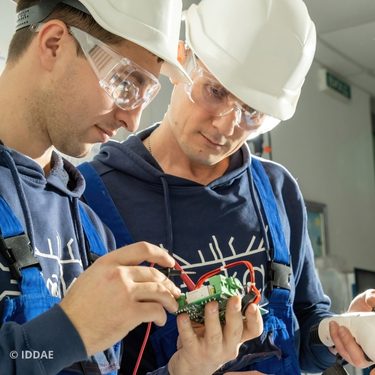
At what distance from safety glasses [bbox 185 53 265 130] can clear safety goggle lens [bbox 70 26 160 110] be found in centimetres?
43

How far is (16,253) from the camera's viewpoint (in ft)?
3.93

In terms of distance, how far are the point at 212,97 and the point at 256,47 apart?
19 centimetres

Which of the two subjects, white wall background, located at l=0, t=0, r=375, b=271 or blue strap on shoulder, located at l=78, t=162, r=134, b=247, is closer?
blue strap on shoulder, located at l=78, t=162, r=134, b=247

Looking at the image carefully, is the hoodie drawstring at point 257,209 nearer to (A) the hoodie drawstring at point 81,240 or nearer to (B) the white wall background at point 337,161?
Answer: (A) the hoodie drawstring at point 81,240

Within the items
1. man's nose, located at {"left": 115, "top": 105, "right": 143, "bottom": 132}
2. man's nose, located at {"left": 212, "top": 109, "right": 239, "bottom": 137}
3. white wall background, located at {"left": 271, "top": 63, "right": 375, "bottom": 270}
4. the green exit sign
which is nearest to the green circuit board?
man's nose, located at {"left": 115, "top": 105, "right": 143, "bottom": 132}

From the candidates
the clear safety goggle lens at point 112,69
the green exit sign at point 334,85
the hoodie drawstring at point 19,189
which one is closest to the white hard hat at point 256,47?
the clear safety goggle lens at point 112,69

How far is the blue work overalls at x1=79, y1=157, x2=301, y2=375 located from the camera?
1731mm

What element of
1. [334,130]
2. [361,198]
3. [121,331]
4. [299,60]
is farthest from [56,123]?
[361,198]

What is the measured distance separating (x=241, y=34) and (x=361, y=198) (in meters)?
4.70

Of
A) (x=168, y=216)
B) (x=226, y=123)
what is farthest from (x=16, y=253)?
(x=226, y=123)

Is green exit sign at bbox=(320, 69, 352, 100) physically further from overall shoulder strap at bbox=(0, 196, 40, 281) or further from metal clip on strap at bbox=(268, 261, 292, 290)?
overall shoulder strap at bbox=(0, 196, 40, 281)

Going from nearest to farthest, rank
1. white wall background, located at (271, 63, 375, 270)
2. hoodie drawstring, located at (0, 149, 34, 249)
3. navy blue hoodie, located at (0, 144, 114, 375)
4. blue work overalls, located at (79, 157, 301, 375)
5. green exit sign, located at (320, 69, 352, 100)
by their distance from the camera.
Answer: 1. navy blue hoodie, located at (0, 144, 114, 375)
2. hoodie drawstring, located at (0, 149, 34, 249)
3. blue work overalls, located at (79, 157, 301, 375)
4. white wall background, located at (271, 63, 375, 270)
5. green exit sign, located at (320, 69, 352, 100)

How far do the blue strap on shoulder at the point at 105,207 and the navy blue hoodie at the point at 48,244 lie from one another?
0.11 metres

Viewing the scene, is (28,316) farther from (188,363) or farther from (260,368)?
(260,368)
